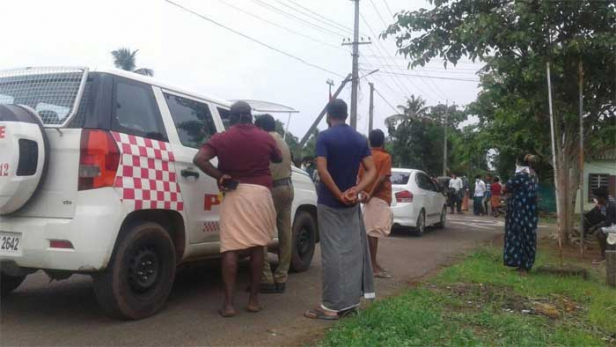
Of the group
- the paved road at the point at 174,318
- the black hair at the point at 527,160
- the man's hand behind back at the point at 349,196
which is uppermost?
the black hair at the point at 527,160

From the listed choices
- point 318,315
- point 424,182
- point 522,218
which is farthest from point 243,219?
point 424,182

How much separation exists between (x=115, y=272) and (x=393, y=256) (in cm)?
538

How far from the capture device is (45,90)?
4.23 m

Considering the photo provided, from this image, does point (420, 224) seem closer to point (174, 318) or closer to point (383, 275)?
point (383, 275)

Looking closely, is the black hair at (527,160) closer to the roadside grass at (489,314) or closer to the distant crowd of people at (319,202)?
the roadside grass at (489,314)

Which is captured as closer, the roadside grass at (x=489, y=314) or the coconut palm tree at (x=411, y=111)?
the roadside grass at (x=489, y=314)

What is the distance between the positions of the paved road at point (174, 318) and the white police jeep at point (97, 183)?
0.25m

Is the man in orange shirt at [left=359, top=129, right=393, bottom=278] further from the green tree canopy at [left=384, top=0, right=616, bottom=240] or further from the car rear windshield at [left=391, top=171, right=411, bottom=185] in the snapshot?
the car rear windshield at [left=391, top=171, right=411, bottom=185]

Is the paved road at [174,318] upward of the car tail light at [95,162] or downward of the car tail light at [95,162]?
downward

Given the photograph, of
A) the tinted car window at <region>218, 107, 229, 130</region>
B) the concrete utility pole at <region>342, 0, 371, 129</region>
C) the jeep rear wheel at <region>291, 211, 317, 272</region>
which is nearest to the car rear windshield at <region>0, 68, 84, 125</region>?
the tinted car window at <region>218, 107, 229, 130</region>

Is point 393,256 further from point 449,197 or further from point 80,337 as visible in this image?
point 449,197

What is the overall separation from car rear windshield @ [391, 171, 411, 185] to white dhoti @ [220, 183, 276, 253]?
7506 millimetres

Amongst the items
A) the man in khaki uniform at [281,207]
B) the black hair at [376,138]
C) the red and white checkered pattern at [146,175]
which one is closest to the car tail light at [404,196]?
the black hair at [376,138]

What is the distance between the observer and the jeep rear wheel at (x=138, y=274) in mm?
3975
